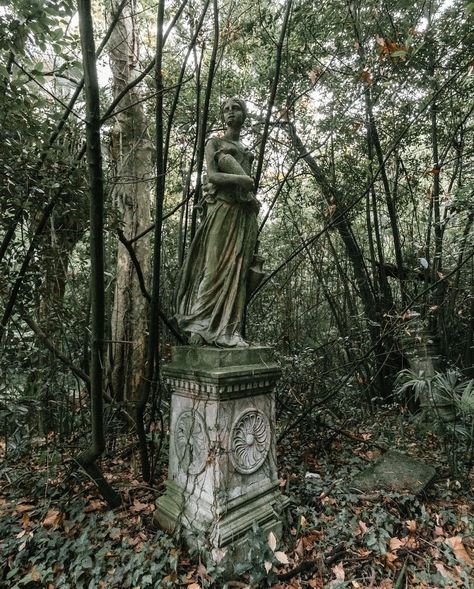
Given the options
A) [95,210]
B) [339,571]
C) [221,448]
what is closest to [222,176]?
[95,210]

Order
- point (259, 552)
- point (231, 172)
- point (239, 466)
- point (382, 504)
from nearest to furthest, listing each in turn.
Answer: point (259, 552), point (239, 466), point (231, 172), point (382, 504)

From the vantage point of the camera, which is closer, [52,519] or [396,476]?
[52,519]

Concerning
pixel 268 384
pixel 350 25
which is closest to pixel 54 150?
pixel 268 384

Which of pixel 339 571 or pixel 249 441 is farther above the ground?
pixel 249 441

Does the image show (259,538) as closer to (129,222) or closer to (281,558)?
(281,558)

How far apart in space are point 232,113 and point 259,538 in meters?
3.12

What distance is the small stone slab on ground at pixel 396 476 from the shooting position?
3.19m

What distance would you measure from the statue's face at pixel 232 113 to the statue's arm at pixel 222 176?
0.86 ft

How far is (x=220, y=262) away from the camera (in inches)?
109

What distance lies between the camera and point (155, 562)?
233 centimetres

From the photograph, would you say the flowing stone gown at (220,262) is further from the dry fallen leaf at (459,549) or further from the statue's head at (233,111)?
the dry fallen leaf at (459,549)

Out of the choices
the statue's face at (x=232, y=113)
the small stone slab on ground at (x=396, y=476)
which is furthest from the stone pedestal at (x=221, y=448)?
the statue's face at (x=232, y=113)

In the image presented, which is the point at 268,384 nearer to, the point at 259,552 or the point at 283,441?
the point at 259,552

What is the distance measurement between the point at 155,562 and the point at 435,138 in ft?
20.1
